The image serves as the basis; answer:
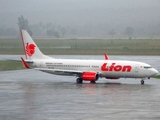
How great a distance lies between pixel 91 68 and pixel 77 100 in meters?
15.2

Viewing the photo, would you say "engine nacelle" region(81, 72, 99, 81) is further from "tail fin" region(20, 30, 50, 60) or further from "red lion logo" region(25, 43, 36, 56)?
"red lion logo" region(25, 43, 36, 56)

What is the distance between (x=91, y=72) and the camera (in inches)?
1890

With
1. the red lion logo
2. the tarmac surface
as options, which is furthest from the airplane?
the tarmac surface

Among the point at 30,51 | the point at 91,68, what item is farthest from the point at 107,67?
the point at 30,51

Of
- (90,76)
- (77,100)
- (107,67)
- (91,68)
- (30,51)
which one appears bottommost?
(77,100)

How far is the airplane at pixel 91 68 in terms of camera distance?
153 ft

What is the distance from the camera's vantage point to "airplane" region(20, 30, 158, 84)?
46.7 m

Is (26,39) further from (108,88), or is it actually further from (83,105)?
(83,105)

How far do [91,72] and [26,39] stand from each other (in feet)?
29.1

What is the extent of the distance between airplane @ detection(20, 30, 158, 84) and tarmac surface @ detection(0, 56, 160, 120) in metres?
0.90

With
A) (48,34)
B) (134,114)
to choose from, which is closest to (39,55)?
(134,114)

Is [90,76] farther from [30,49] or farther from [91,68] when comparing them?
[30,49]

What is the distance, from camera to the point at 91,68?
48.3 metres

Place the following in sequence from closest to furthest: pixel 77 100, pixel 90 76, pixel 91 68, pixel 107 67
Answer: pixel 77 100 → pixel 90 76 → pixel 107 67 → pixel 91 68
